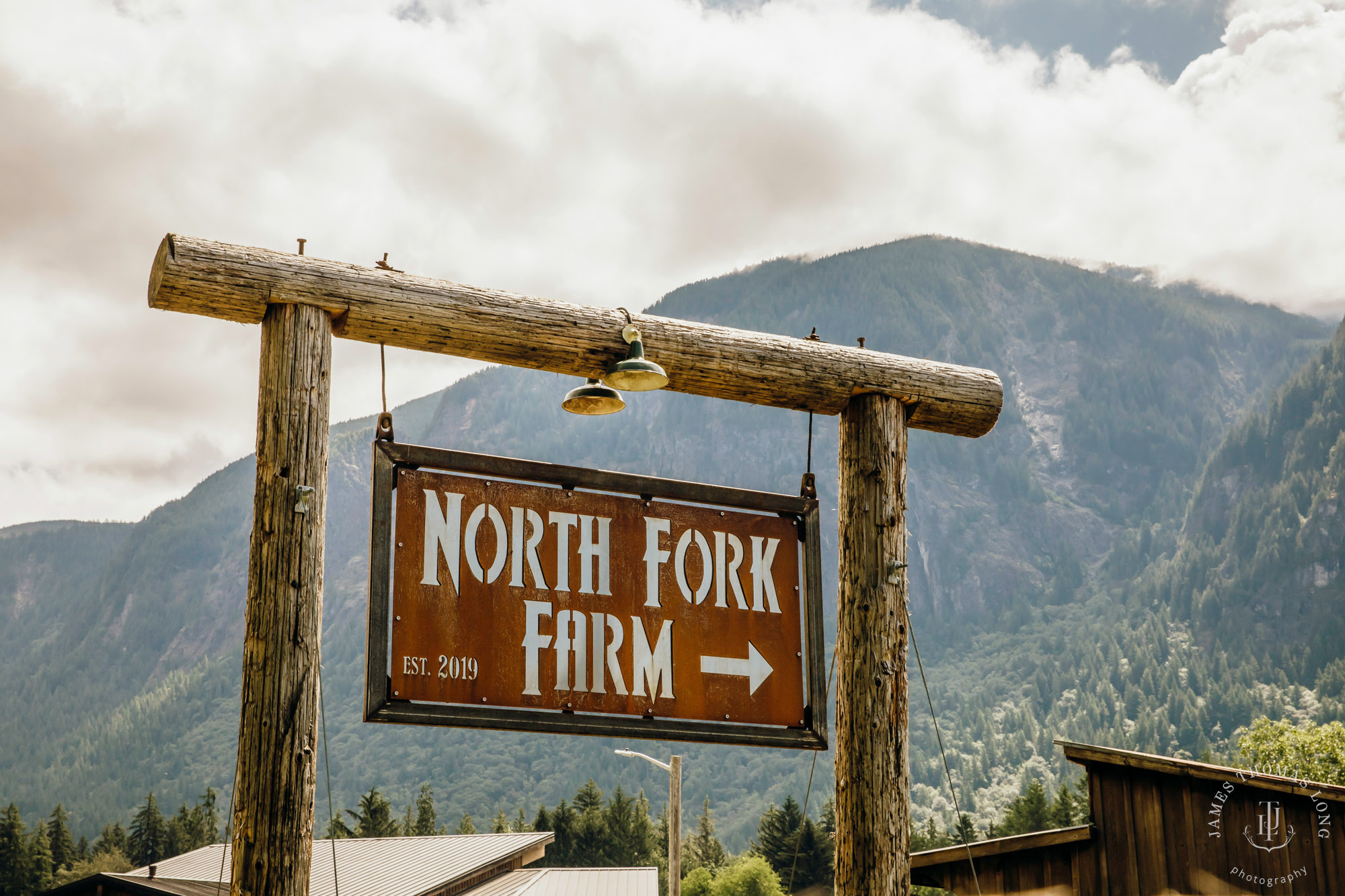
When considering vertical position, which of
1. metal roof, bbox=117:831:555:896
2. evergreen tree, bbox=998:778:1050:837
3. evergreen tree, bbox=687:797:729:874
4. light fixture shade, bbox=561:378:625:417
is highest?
light fixture shade, bbox=561:378:625:417

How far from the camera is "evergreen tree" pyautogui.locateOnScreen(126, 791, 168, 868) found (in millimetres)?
81812

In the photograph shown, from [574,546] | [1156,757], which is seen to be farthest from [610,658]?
[1156,757]

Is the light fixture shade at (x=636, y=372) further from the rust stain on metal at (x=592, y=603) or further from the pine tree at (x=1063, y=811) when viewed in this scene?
the pine tree at (x=1063, y=811)

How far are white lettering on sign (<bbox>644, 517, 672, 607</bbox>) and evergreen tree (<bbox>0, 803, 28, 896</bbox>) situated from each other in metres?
80.4

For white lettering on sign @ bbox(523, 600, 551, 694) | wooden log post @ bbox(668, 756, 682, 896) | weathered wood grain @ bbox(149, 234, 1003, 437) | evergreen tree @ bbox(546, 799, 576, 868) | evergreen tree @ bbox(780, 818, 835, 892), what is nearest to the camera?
weathered wood grain @ bbox(149, 234, 1003, 437)

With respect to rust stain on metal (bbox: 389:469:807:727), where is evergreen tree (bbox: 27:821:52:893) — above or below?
below

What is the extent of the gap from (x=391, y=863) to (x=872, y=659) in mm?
25611

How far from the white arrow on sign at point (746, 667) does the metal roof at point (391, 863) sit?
2107 cm

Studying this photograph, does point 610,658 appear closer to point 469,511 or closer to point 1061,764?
point 469,511

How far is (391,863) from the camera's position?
28953 millimetres

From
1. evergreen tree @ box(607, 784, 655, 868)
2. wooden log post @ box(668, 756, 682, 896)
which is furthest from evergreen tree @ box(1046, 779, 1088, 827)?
wooden log post @ box(668, 756, 682, 896)

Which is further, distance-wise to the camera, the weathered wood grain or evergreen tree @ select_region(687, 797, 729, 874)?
evergreen tree @ select_region(687, 797, 729, 874)

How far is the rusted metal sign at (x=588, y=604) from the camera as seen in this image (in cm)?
564

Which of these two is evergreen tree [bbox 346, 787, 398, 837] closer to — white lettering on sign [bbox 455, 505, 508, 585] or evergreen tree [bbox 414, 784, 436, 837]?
evergreen tree [bbox 414, 784, 436, 837]
